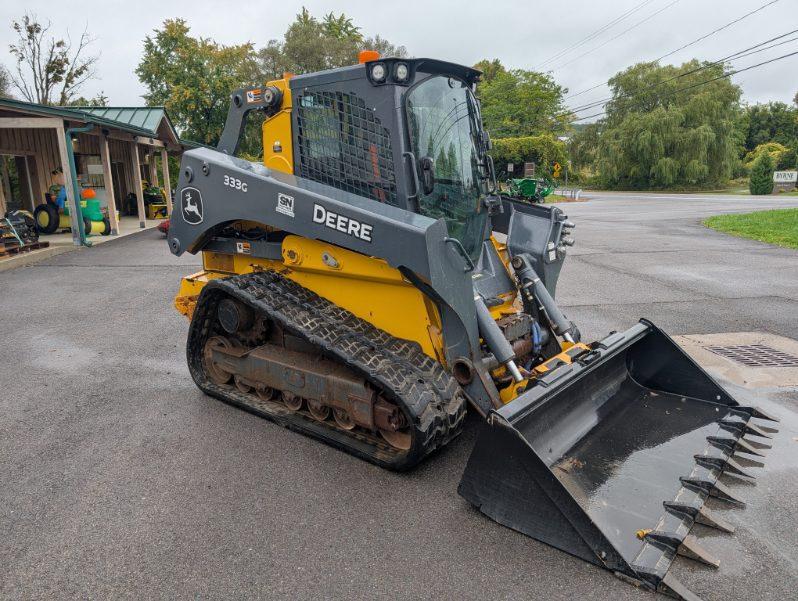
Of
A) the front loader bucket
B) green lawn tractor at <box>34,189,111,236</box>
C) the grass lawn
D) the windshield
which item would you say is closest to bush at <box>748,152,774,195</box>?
the grass lawn

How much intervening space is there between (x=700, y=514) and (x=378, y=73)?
304 centimetres

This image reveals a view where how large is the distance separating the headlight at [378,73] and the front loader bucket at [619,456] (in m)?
2.06

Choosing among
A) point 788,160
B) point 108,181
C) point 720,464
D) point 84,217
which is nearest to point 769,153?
point 788,160

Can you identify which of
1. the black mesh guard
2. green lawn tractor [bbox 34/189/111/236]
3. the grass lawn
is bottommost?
the grass lawn

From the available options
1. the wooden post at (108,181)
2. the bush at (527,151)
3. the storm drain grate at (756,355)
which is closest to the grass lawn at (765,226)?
the storm drain grate at (756,355)

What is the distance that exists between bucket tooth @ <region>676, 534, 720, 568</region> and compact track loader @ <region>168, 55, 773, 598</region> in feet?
0.03

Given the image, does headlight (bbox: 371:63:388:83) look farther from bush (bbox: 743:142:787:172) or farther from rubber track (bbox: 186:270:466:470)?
bush (bbox: 743:142:787:172)

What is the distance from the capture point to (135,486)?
133 inches

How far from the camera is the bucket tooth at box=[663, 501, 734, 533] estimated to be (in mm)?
2764

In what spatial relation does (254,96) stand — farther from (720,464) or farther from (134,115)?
(134,115)

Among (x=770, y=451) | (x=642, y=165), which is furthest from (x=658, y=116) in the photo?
(x=770, y=451)

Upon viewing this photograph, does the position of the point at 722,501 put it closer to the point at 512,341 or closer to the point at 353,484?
the point at 512,341

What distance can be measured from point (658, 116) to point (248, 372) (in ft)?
156

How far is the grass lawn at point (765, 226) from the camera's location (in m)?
13.7
